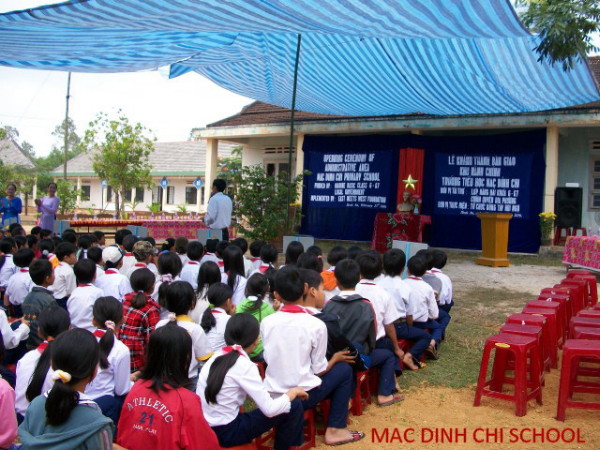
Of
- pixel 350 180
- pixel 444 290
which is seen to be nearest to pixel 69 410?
pixel 444 290

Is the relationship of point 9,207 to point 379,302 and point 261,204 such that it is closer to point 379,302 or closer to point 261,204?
point 261,204

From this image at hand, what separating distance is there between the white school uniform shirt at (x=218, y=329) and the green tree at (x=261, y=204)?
643 centimetres

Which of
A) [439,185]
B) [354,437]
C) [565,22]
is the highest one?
[565,22]

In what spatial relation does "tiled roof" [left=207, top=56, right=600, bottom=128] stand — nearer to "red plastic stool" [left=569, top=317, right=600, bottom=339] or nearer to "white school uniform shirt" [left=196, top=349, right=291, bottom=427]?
"red plastic stool" [left=569, top=317, right=600, bottom=339]

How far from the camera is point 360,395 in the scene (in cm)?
370

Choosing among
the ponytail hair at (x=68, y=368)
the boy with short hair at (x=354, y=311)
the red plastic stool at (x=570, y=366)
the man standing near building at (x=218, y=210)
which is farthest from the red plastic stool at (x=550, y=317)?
the man standing near building at (x=218, y=210)

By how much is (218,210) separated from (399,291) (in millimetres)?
3628

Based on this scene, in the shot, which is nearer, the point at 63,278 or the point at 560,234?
the point at 63,278

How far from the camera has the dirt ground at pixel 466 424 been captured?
3.21m

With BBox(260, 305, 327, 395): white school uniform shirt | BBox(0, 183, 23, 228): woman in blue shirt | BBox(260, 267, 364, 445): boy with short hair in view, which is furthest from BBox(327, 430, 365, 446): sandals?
BBox(0, 183, 23, 228): woman in blue shirt

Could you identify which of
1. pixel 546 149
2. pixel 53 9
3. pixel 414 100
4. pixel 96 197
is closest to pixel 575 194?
pixel 546 149

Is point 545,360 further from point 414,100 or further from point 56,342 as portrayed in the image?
point 414,100

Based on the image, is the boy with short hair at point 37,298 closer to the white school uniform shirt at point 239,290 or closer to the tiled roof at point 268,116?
the white school uniform shirt at point 239,290

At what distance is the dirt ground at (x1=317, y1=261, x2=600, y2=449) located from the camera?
3.21 metres
